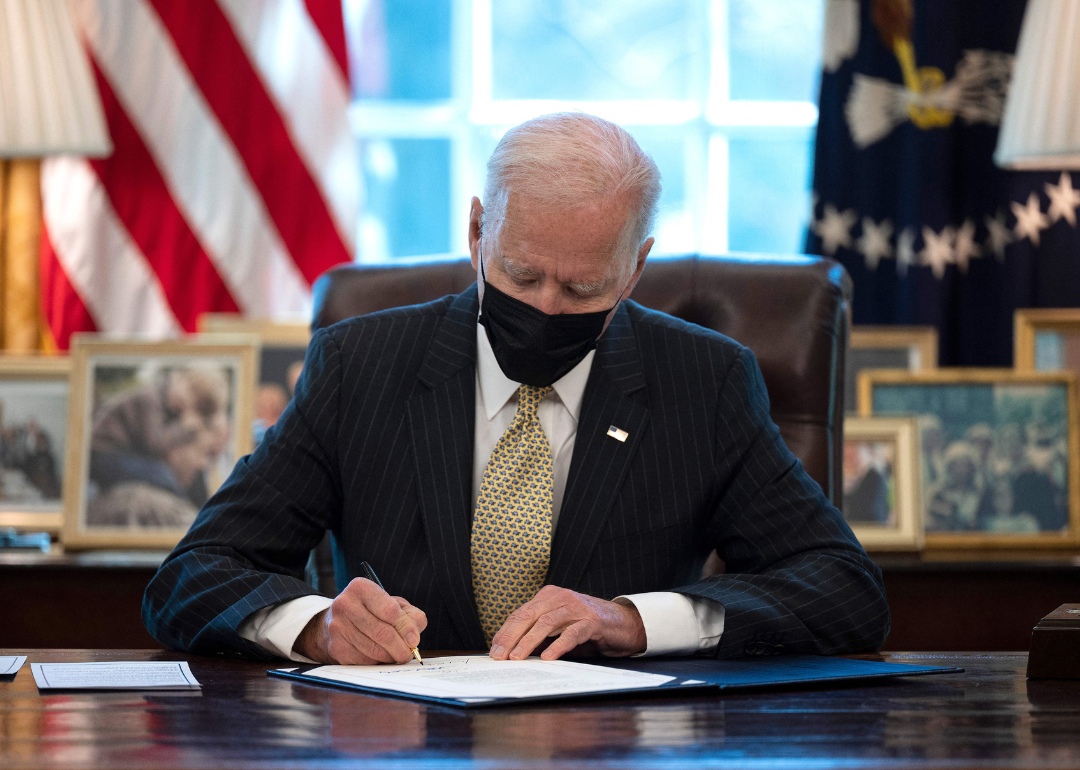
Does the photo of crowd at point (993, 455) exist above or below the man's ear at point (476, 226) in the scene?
below

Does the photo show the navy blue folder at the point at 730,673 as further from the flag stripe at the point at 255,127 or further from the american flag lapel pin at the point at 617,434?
the flag stripe at the point at 255,127

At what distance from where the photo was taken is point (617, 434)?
5.58 ft

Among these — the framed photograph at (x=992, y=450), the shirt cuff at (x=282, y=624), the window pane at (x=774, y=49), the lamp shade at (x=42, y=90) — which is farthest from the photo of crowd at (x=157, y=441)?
the window pane at (x=774, y=49)

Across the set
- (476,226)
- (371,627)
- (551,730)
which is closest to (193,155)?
(476,226)

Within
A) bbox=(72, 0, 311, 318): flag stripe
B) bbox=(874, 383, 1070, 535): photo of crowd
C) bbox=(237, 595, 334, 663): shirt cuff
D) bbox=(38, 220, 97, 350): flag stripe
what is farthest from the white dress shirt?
bbox=(38, 220, 97, 350): flag stripe

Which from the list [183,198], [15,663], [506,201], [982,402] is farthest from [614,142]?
[183,198]

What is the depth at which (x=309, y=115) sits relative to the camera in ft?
10.5

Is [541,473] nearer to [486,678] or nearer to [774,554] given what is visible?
[774,554]

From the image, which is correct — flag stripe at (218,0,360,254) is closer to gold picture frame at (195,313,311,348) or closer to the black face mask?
gold picture frame at (195,313,311,348)

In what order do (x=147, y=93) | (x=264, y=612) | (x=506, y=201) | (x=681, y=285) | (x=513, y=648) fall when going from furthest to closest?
(x=147, y=93) < (x=681, y=285) < (x=506, y=201) < (x=264, y=612) < (x=513, y=648)

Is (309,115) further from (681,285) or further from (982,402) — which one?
(982,402)

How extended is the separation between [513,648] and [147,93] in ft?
7.87

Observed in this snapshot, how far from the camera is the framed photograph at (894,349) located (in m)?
3.00

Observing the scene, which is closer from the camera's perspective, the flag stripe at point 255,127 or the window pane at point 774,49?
the flag stripe at point 255,127
